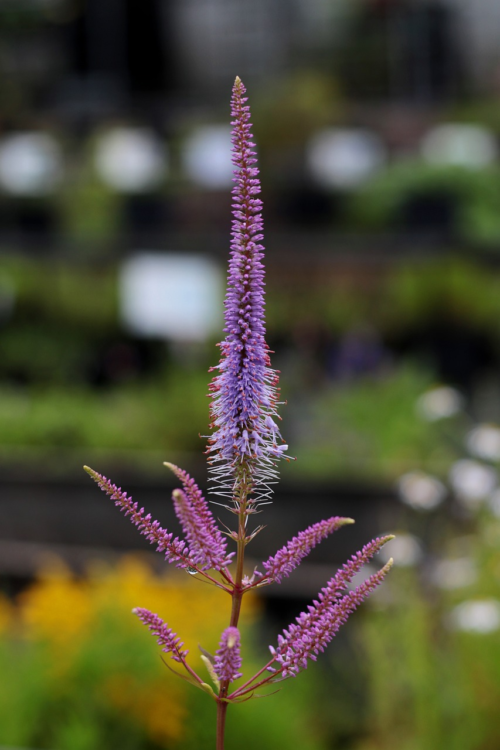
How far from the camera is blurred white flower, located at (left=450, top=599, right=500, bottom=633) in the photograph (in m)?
5.04

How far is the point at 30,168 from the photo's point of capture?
17422mm

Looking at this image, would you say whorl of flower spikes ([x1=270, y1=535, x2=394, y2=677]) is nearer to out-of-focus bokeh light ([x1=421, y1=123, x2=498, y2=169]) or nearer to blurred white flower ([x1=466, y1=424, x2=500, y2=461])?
blurred white flower ([x1=466, y1=424, x2=500, y2=461])

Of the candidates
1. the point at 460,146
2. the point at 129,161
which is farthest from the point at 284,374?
the point at 460,146

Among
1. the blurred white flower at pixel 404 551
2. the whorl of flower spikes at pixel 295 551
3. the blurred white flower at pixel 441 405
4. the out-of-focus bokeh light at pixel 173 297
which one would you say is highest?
the out-of-focus bokeh light at pixel 173 297

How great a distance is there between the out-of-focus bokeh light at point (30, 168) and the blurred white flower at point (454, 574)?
1230cm

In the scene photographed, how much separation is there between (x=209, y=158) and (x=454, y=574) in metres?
12.7

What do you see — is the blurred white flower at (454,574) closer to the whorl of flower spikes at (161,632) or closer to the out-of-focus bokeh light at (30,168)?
the whorl of flower spikes at (161,632)

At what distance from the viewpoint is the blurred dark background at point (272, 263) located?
345 inches

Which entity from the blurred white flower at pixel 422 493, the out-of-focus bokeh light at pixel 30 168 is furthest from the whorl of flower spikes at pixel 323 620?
the out-of-focus bokeh light at pixel 30 168

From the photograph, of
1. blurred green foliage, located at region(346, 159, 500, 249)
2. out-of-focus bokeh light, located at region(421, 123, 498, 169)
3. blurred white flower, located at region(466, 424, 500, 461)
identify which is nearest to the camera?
blurred white flower, located at region(466, 424, 500, 461)

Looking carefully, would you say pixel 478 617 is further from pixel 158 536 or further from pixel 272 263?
pixel 272 263

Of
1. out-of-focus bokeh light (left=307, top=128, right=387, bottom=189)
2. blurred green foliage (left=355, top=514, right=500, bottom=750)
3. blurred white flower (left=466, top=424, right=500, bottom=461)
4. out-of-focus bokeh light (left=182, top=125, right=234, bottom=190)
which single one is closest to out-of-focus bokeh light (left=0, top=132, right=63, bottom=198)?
out-of-focus bokeh light (left=182, top=125, right=234, bottom=190)

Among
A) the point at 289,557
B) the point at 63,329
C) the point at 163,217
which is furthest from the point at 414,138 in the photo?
the point at 289,557

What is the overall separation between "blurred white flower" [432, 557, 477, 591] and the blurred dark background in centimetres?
13
